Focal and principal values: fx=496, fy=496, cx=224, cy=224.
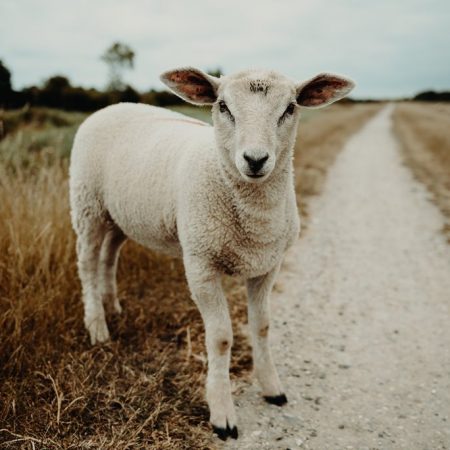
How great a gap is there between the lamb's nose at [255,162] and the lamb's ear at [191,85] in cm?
66

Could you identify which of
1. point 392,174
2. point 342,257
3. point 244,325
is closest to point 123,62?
point 392,174

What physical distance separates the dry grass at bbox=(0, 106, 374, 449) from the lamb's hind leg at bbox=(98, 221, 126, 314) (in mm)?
130

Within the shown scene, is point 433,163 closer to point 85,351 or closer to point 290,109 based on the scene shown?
point 290,109

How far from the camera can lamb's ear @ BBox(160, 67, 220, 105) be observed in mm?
2936

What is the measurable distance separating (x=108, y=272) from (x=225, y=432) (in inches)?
71.4

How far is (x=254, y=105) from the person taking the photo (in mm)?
2621

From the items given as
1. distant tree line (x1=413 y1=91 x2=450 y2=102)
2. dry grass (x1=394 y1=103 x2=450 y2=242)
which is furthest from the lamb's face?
distant tree line (x1=413 y1=91 x2=450 y2=102)

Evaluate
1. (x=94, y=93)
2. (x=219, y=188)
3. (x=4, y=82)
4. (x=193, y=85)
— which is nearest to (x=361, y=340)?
(x=219, y=188)

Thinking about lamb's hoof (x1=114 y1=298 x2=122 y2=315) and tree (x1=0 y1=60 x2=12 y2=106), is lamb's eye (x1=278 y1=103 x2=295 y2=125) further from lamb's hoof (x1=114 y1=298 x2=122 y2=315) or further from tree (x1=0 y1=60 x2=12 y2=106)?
tree (x1=0 y1=60 x2=12 y2=106)

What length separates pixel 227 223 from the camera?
2859 mm

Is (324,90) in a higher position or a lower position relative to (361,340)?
higher

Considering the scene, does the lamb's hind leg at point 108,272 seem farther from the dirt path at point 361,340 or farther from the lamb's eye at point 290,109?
the lamb's eye at point 290,109

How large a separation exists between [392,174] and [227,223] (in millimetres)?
Answer: 9447

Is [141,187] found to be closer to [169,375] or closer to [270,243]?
[270,243]
